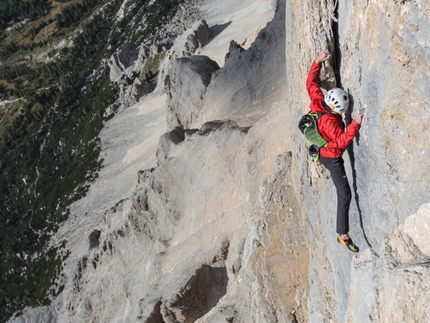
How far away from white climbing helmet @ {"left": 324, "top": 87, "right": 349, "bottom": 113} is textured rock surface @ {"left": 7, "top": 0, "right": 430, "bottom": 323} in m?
0.35

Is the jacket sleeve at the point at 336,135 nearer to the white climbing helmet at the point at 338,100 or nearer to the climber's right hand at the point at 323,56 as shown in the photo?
the white climbing helmet at the point at 338,100

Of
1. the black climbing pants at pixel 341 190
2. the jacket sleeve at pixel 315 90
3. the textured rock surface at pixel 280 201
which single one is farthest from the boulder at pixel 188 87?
the black climbing pants at pixel 341 190

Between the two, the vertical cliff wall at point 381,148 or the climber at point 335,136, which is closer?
the vertical cliff wall at point 381,148

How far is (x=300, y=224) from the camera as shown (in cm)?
1717

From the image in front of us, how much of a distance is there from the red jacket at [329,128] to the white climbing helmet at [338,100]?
0.54 meters

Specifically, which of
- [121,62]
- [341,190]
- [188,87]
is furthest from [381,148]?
[121,62]

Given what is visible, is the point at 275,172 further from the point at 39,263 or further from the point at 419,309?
the point at 39,263

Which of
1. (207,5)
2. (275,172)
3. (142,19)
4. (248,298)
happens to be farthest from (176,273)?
(142,19)

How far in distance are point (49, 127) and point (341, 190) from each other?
13286 centimetres

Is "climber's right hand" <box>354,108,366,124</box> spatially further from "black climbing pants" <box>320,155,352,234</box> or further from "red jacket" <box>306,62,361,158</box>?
"black climbing pants" <box>320,155,352,234</box>

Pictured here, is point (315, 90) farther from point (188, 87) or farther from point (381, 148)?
point (188, 87)

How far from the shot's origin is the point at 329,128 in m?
9.61

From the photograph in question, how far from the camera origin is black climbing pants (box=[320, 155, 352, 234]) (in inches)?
393

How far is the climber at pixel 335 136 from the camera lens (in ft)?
30.2
